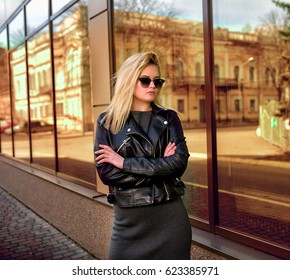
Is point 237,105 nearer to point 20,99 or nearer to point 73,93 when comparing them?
point 73,93

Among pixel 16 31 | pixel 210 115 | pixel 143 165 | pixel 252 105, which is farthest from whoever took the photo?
pixel 252 105

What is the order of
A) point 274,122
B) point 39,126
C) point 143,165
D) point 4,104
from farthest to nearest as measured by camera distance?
1. point 4,104
2. point 274,122
3. point 39,126
4. point 143,165

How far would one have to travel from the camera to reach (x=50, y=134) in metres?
7.20

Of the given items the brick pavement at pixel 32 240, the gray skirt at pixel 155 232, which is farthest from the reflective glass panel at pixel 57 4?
the gray skirt at pixel 155 232

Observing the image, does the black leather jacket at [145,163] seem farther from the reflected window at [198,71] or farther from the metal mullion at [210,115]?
the reflected window at [198,71]

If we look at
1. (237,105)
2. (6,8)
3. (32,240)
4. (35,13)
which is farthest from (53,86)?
(237,105)

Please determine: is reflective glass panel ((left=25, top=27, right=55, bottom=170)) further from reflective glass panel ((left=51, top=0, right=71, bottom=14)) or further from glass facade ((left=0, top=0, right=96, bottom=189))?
reflective glass panel ((left=51, top=0, right=71, bottom=14))

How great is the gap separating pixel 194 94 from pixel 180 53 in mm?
1147

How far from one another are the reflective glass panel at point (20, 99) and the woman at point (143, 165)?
22.0 ft

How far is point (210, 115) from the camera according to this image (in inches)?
133

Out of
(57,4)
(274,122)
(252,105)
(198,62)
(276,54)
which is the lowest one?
(274,122)

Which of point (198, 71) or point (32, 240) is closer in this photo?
point (32, 240)

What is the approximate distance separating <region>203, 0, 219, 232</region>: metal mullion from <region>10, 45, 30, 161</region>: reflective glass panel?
19.1ft

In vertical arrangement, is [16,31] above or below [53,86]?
above
